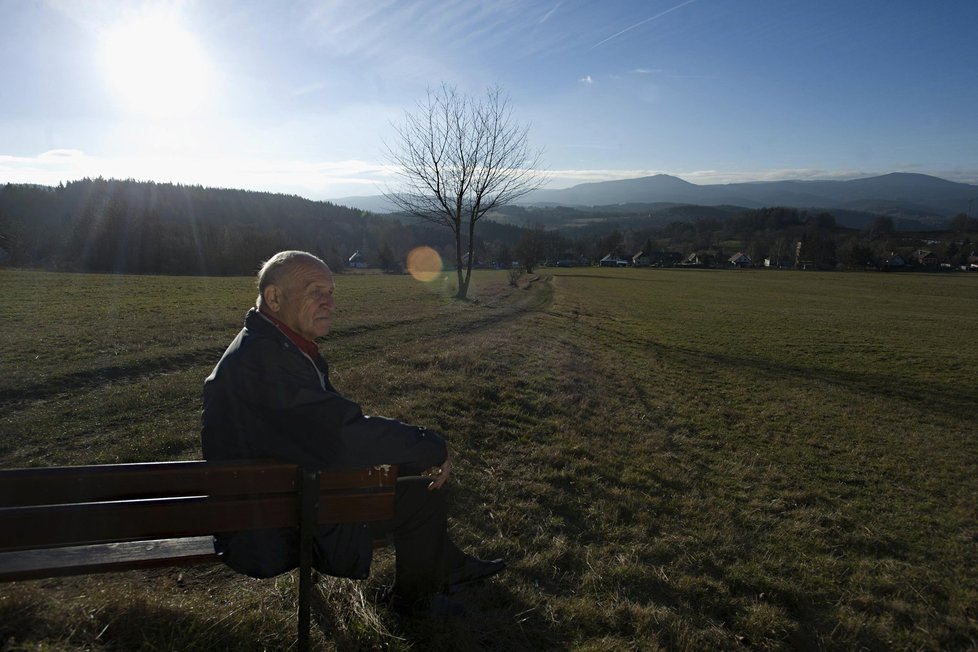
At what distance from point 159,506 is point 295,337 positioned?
0.96m

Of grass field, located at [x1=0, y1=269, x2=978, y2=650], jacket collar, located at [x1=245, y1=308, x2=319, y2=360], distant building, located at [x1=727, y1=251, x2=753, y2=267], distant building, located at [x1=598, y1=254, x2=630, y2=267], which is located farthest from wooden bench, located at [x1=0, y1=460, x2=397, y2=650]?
distant building, located at [x1=598, y1=254, x2=630, y2=267]

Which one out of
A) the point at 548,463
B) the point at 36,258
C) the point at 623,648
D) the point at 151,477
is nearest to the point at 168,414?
the point at 548,463

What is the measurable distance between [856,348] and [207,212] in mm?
112578

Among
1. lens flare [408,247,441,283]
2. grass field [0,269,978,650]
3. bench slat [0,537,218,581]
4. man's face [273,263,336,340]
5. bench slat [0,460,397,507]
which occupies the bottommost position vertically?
lens flare [408,247,441,283]

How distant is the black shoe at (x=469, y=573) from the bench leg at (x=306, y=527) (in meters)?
0.95

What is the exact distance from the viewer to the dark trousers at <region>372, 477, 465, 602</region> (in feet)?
9.26

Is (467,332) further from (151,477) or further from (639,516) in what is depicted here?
(151,477)

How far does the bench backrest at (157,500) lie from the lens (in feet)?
6.53

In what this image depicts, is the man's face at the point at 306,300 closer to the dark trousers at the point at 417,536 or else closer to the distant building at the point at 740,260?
the dark trousers at the point at 417,536

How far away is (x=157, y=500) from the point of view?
2117 mm

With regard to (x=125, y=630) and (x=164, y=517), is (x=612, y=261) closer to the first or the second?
(x=125, y=630)

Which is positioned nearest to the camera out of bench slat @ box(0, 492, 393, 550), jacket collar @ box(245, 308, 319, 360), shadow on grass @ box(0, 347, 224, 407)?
bench slat @ box(0, 492, 393, 550)

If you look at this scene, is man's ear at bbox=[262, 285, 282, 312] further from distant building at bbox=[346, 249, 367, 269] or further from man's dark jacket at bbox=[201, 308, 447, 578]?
distant building at bbox=[346, 249, 367, 269]

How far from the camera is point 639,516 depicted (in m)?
5.03
